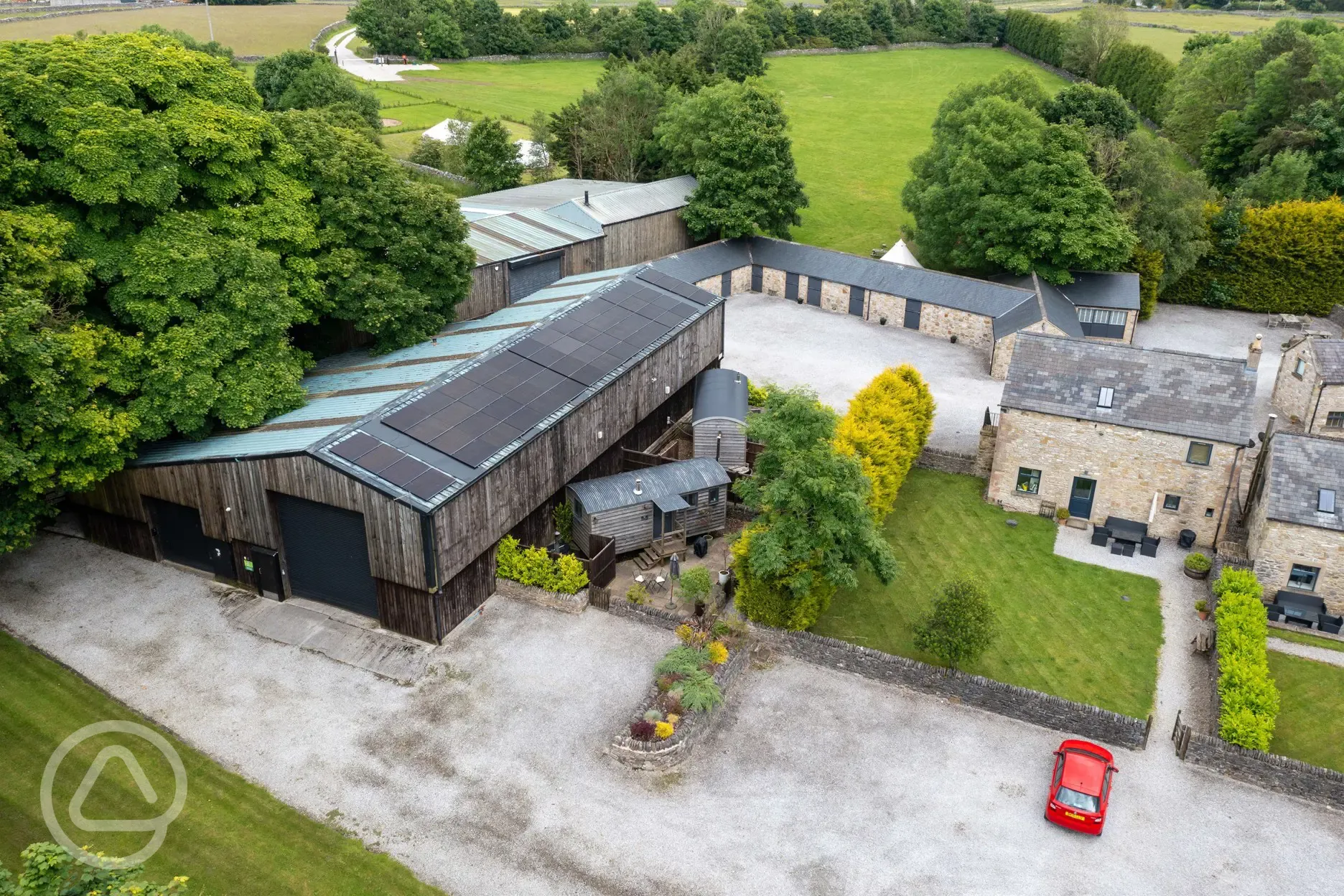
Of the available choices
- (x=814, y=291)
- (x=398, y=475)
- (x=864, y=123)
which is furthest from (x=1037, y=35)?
(x=398, y=475)

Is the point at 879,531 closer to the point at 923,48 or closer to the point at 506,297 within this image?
the point at 506,297

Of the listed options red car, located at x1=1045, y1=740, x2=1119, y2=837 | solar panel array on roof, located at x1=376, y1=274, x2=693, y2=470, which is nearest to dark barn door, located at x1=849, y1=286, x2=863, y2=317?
solar panel array on roof, located at x1=376, y1=274, x2=693, y2=470

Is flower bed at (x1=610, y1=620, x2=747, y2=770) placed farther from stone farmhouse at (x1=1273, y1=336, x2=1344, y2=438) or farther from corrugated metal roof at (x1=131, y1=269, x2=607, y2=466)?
stone farmhouse at (x1=1273, y1=336, x2=1344, y2=438)

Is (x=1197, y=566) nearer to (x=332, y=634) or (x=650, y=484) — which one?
(x=650, y=484)

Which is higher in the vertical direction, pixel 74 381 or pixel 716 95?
pixel 716 95

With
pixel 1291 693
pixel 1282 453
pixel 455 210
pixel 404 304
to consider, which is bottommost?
pixel 1291 693

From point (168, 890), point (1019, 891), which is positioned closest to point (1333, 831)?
point (1019, 891)
